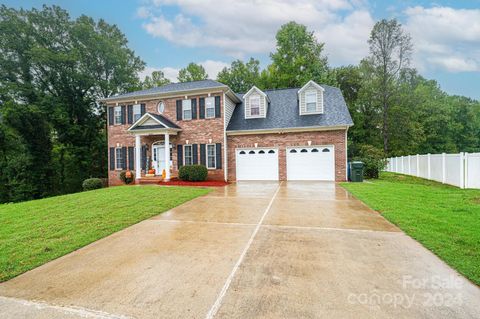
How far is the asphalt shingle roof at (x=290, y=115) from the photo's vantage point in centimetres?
1542

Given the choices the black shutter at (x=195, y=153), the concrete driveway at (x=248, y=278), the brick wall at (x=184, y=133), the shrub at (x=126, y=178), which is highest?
the brick wall at (x=184, y=133)

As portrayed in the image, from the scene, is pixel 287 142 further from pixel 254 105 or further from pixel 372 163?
pixel 372 163

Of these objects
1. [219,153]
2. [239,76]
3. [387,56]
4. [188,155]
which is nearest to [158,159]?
[188,155]

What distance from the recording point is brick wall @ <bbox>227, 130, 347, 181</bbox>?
1491cm

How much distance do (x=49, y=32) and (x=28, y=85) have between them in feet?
18.2

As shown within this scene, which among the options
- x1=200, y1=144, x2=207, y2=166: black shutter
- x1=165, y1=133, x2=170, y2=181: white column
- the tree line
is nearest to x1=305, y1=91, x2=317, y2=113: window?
the tree line

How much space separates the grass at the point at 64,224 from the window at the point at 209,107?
772cm

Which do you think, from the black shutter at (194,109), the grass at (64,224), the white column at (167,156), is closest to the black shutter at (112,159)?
the white column at (167,156)

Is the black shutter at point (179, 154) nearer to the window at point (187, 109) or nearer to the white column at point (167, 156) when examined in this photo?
the white column at point (167, 156)

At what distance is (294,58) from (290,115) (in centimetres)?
1444

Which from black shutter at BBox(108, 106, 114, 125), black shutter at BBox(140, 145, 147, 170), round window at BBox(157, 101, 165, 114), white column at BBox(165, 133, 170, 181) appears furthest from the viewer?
black shutter at BBox(108, 106, 114, 125)

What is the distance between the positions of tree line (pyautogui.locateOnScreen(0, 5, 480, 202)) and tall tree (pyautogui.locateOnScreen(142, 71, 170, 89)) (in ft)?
2.04

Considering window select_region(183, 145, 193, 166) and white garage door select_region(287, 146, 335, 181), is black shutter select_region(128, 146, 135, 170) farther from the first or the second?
white garage door select_region(287, 146, 335, 181)

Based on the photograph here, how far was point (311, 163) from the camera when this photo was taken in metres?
15.4
